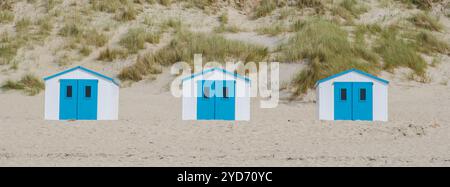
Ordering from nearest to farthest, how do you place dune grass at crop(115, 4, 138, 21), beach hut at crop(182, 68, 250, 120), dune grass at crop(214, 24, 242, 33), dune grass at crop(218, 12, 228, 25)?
beach hut at crop(182, 68, 250, 120) < dune grass at crop(214, 24, 242, 33) < dune grass at crop(218, 12, 228, 25) < dune grass at crop(115, 4, 138, 21)

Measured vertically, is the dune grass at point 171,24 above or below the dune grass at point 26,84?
above

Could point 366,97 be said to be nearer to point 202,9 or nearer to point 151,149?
point 151,149

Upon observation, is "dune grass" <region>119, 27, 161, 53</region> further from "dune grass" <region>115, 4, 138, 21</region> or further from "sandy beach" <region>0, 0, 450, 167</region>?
"dune grass" <region>115, 4, 138, 21</region>

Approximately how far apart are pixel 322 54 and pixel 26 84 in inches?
421

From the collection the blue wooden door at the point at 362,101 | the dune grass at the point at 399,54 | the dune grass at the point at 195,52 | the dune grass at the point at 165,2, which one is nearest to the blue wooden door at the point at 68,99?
the blue wooden door at the point at 362,101

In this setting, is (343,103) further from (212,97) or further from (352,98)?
(212,97)

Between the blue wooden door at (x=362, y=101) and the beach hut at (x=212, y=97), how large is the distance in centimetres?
274

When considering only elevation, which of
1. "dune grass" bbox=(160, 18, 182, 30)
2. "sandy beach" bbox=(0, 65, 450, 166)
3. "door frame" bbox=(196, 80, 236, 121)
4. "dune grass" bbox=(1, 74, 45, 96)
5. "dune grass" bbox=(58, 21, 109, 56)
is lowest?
"sandy beach" bbox=(0, 65, 450, 166)

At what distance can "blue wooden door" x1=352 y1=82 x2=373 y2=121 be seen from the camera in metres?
17.8

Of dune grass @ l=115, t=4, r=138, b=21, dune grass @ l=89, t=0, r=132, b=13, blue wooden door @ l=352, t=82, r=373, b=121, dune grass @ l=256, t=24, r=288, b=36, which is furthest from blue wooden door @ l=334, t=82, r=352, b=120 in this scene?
dune grass @ l=89, t=0, r=132, b=13

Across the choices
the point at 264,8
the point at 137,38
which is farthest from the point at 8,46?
the point at 264,8

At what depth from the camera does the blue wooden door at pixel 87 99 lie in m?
17.6

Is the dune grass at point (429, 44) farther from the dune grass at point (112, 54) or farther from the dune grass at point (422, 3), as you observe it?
the dune grass at point (112, 54)

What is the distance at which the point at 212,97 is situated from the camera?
17578 millimetres
